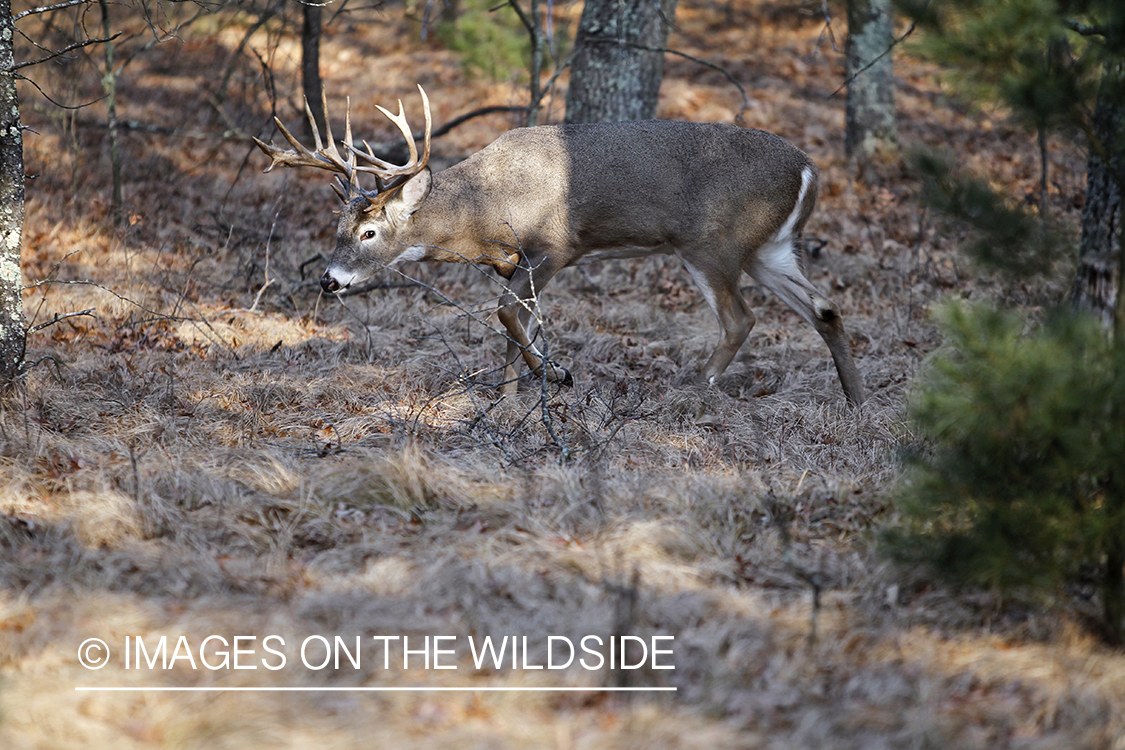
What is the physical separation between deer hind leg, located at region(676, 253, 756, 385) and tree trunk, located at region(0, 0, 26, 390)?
398 centimetres

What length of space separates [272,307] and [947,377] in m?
6.29

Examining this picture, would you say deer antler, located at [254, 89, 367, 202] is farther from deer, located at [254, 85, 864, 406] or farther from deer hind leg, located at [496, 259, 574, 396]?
deer hind leg, located at [496, 259, 574, 396]

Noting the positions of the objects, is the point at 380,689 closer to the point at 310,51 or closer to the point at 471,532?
the point at 471,532

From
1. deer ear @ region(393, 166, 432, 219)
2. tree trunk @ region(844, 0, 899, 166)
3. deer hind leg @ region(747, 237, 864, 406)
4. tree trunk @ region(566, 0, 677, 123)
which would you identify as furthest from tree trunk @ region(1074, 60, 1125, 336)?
tree trunk @ region(844, 0, 899, 166)

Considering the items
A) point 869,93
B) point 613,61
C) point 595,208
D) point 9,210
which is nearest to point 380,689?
point 9,210

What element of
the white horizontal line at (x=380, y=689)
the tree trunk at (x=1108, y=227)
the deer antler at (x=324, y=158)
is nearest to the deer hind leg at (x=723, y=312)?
the deer antler at (x=324, y=158)

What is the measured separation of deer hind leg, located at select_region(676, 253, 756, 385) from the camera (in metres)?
6.78

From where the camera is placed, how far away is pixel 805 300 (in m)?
6.93

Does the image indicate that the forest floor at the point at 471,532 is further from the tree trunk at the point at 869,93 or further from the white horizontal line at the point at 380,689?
the tree trunk at the point at 869,93

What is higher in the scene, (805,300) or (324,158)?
(324,158)

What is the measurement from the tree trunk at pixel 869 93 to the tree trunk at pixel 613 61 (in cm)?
349

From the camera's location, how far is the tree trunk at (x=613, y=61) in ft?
30.2

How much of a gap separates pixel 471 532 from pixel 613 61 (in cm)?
608

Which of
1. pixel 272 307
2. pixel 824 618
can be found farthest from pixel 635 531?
pixel 272 307
